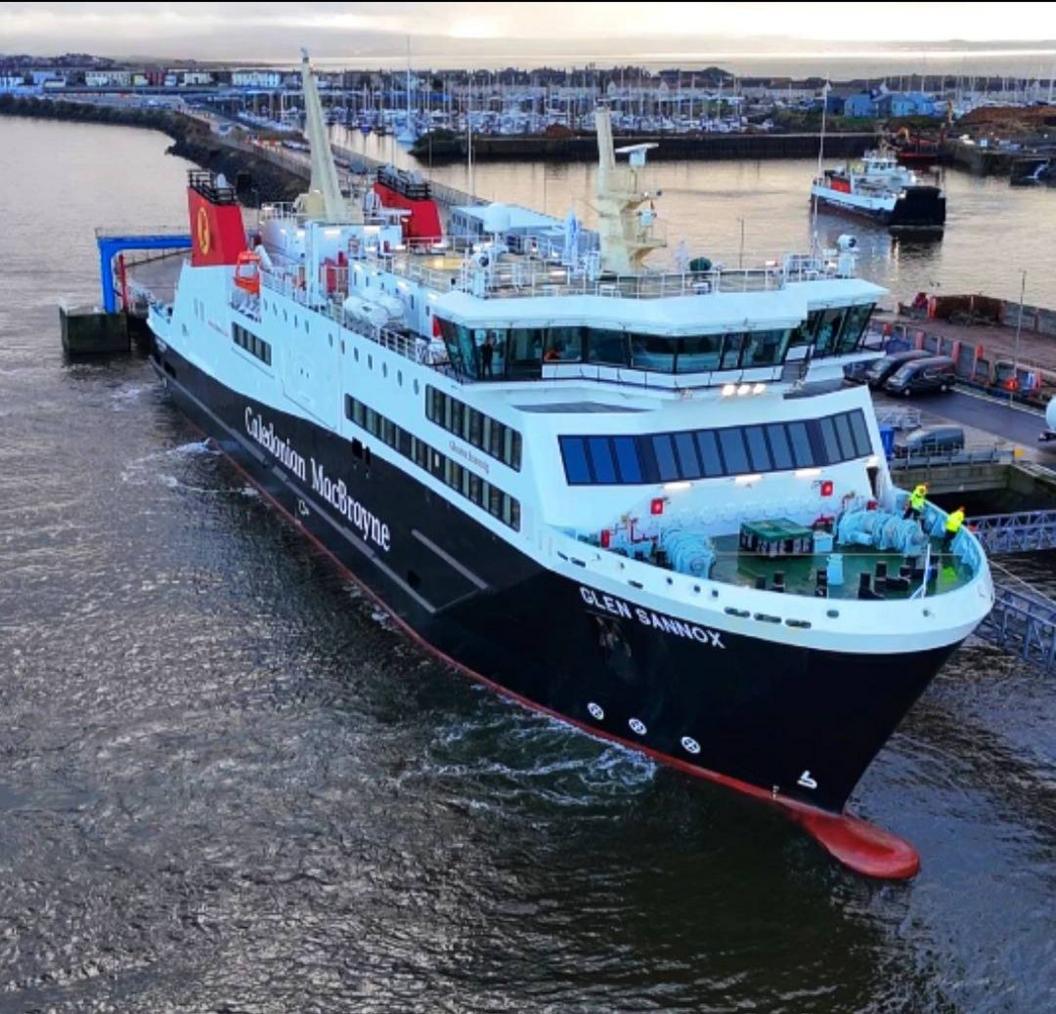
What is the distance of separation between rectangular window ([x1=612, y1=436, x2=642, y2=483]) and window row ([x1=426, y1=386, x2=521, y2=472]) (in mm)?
1495

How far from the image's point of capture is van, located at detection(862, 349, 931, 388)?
38562 mm

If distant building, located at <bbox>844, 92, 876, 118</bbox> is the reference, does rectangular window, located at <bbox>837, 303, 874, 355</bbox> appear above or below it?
below

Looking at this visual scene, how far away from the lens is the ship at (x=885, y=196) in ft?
265

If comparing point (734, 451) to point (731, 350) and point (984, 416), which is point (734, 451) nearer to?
point (731, 350)

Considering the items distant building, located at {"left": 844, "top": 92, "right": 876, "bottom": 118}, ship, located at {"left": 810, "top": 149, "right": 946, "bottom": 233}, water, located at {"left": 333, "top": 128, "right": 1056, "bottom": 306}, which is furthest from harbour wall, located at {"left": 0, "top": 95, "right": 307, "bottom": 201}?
distant building, located at {"left": 844, "top": 92, "right": 876, "bottom": 118}

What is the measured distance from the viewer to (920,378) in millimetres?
37750

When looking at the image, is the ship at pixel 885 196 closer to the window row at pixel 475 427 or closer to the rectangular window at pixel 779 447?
the window row at pixel 475 427

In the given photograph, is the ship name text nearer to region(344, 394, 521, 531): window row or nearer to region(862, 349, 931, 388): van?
region(344, 394, 521, 531): window row

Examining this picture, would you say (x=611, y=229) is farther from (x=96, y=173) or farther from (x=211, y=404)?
(x=96, y=173)

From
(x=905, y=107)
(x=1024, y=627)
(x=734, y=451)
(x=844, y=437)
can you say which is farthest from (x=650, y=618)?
(x=905, y=107)

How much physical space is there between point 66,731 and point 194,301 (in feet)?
57.5

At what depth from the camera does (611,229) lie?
22297mm

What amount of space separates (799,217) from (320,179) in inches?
2412

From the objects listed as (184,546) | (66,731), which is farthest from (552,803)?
(184,546)
